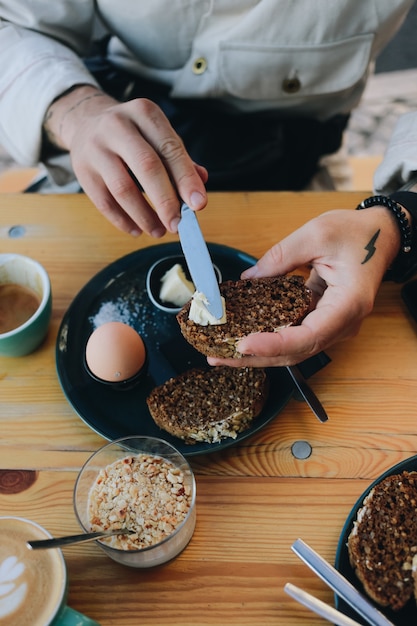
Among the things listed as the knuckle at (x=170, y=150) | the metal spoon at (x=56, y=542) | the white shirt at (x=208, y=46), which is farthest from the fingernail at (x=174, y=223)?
the metal spoon at (x=56, y=542)

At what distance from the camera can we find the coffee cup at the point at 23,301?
1057 millimetres

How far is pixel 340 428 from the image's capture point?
0.99 m

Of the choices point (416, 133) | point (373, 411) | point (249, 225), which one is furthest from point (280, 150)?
point (373, 411)

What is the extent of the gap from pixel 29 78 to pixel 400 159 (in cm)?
86

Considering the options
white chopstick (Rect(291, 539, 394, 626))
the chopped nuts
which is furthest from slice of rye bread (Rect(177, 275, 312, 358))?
white chopstick (Rect(291, 539, 394, 626))

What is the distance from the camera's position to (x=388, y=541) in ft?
2.62

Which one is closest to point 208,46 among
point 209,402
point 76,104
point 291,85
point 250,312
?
point 291,85

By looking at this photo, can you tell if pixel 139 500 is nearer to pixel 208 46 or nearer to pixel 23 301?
pixel 23 301

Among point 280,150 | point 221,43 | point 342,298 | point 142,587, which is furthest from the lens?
point 280,150

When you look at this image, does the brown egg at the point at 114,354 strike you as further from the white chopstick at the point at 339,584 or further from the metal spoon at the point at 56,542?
the white chopstick at the point at 339,584

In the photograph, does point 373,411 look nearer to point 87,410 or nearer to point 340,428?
point 340,428

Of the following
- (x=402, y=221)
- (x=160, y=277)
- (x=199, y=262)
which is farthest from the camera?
(x=160, y=277)

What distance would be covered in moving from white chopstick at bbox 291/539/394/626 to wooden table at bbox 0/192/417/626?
0.04 metres

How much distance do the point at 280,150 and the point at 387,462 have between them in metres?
0.89
